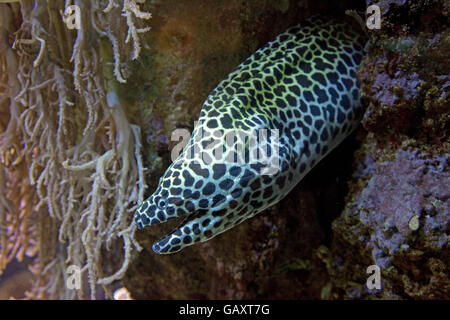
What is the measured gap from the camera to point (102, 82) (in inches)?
96.2

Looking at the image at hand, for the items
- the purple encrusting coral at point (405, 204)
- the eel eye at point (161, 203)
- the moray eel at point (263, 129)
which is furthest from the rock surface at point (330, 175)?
the eel eye at point (161, 203)

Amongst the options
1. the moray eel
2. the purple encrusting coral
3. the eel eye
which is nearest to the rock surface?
the purple encrusting coral

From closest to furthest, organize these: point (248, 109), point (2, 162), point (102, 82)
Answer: point (248, 109) → point (102, 82) → point (2, 162)

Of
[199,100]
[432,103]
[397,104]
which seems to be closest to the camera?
[432,103]

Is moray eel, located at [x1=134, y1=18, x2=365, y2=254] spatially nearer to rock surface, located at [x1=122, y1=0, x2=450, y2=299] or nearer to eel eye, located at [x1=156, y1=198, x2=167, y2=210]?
eel eye, located at [x1=156, y1=198, x2=167, y2=210]

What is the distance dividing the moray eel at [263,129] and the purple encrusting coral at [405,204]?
48cm

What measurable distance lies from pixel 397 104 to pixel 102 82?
1.93 m

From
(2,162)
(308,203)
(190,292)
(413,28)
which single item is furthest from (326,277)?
(2,162)

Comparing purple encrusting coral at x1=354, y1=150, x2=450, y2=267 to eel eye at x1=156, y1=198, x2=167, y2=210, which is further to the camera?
eel eye at x1=156, y1=198, x2=167, y2=210

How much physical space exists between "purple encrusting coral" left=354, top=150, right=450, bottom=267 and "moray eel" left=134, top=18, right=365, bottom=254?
0.48 m

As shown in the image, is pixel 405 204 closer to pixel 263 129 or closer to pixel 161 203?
pixel 263 129

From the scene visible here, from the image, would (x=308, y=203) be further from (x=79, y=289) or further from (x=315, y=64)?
(x=79, y=289)

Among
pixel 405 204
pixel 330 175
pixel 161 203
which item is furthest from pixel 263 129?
pixel 330 175

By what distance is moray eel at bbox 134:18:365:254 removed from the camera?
1.88 metres
